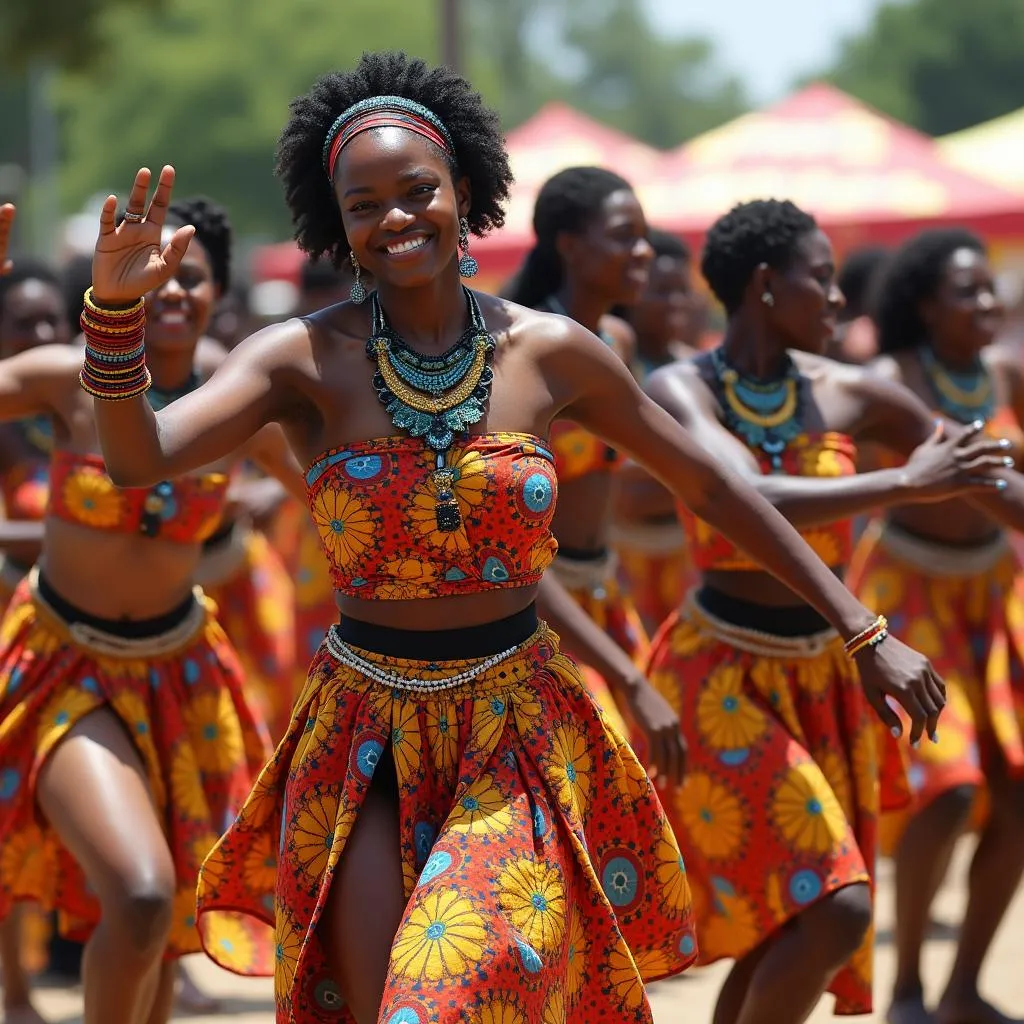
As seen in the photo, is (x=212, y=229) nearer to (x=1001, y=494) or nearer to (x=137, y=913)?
(x=137, y=913)

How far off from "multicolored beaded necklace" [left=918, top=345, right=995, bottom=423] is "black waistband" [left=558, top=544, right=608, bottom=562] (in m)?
1.34

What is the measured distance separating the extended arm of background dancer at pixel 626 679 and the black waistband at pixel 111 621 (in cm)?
104

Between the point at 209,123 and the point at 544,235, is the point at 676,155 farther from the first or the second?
the point at 209,123

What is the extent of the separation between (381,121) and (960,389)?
10.9ft

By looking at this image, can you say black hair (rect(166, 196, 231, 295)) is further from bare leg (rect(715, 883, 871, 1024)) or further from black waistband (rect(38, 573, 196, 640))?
bare leg (rect(715, 883, 871, 1024))

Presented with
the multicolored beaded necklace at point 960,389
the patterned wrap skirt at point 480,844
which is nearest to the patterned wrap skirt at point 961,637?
the multicolored beaded necklace at point 960,389

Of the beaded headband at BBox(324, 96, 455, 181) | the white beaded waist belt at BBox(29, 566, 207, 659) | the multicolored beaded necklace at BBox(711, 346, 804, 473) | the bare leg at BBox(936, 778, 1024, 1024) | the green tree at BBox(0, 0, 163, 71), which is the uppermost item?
the green tree at BBox(0, 0, 163, 71)

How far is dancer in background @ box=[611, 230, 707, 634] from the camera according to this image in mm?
9008

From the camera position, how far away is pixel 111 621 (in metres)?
5.29

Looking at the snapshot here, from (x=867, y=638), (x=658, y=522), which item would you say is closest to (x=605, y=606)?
(x=867, y=638)

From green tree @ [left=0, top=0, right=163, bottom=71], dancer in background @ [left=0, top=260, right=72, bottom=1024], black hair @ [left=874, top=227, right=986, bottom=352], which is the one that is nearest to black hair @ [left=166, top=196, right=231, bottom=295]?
dancer in background @ [left=0, top=260, right=72, bottom=1024]

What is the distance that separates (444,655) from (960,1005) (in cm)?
323

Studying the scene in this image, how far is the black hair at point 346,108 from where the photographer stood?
405 cm

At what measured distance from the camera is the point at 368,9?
6975cm
